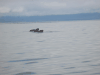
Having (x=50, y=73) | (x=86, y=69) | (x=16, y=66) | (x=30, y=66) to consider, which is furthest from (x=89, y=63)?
(x=16, y=66)

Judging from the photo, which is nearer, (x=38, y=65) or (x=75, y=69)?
(x=75, y=69)

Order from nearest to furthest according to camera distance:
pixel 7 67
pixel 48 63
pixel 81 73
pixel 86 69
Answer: pixel 81 73, pixel 86 69, pixel 7 67, pixel 48 63

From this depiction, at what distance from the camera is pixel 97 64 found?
1283 centimetres

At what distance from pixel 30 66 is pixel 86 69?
4.35m

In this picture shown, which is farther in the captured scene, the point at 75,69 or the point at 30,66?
the point at 30,66

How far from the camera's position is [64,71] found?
448 inches

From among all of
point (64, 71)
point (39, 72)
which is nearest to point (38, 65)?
point (39, 72)

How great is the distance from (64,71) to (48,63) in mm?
2509

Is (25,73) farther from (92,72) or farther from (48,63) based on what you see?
(92,72)

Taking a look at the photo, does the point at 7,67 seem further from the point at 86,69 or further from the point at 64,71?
the point at 86,69

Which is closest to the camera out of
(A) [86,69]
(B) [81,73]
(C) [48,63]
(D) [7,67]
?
(B) [81,73]

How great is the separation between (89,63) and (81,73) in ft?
8.82

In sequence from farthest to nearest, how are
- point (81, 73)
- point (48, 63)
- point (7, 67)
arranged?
1. point (48, 63)
2. point (7, 67)
3. point (81, 73)

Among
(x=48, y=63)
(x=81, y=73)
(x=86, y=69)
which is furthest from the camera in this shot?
(x=48, y=63)
